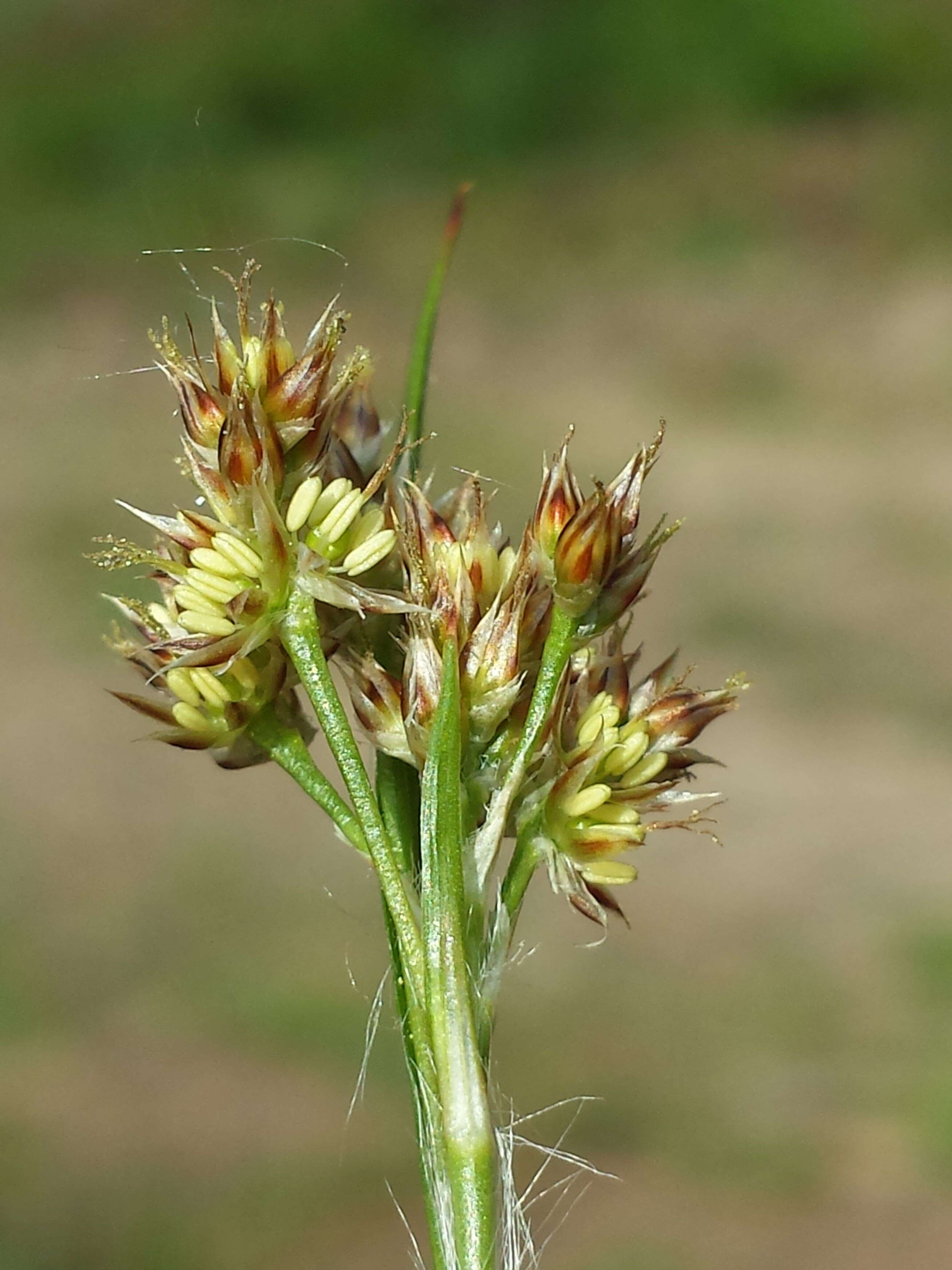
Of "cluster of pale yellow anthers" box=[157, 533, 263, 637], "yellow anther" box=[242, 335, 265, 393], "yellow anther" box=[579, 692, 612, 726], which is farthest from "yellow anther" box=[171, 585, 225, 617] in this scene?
"yellow anther" box=[579, 692, 612, 726]

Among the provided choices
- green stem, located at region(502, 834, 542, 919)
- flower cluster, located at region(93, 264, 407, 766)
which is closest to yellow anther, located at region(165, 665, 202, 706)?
flower cluster, located at region(93, 264, 407, 766)

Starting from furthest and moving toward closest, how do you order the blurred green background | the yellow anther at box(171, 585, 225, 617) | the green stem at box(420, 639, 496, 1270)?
the blurred green background < the yellow anther at box(171, 585, 225, 617) < the green stem at box(420, 639, 496, 1270)

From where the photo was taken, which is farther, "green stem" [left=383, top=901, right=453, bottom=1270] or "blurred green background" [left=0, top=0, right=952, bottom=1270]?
"blurred green background" [left=0, top=0, right=952, bottom=1270]

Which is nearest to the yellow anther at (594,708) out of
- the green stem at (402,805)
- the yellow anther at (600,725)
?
the yellow anther at (600,725)

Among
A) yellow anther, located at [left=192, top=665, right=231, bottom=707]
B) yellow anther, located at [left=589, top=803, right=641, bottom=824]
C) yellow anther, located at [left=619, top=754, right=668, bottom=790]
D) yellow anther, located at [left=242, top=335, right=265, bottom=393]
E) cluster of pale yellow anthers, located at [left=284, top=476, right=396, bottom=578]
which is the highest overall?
yellow anther, located at [left=242, top=335, right=265, bottom=393]

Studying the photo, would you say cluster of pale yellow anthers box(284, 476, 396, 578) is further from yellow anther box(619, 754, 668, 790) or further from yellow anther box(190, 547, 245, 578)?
yellow anther box(619, 754, 668, 790)

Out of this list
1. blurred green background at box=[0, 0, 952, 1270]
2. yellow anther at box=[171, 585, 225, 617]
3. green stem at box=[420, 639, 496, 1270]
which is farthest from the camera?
blurred green background at box=[0, 0, 952, 1270]

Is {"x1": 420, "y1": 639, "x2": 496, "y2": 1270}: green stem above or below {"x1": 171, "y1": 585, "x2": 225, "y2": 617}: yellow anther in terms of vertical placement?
below

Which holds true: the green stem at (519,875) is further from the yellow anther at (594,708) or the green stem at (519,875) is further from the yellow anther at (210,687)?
the yellow anther at (210,687)
